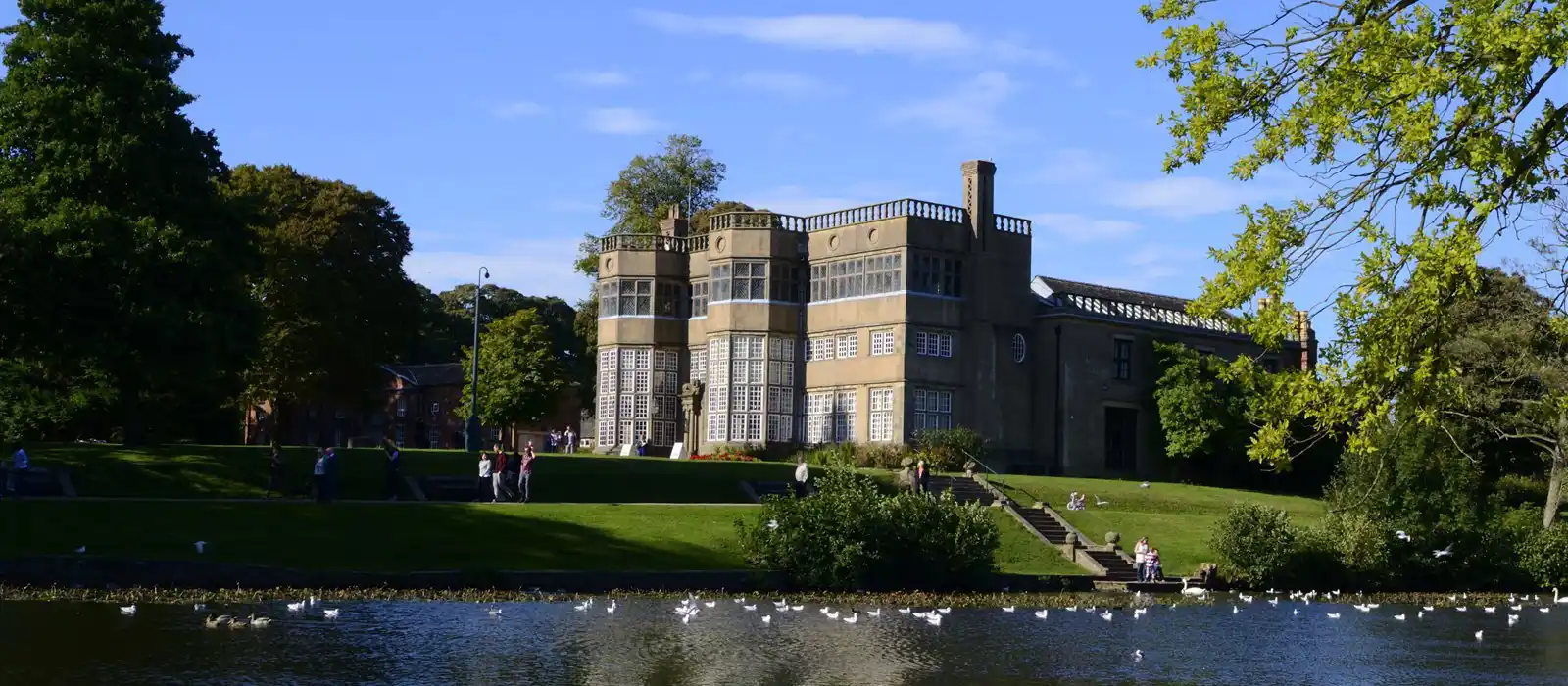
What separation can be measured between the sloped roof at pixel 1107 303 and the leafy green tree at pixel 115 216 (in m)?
33.9

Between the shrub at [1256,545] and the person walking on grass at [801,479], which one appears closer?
the shrub at [1256,545]

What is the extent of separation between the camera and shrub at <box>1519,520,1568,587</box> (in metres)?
48.0

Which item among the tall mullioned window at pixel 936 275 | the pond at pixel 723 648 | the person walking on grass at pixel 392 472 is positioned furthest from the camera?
the tall mullioned window at pixel 936 275

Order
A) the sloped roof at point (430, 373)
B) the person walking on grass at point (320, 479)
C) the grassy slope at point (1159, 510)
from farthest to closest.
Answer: the sloped roof at point (430, 373) < the grassy slope at point (1159, 510) < the person walking on grass at point (320, 479)

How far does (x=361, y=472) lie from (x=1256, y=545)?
25.1 m

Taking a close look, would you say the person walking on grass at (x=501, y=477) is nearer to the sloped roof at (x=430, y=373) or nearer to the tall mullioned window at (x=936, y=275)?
the tall mullioned window at (x=936, y=275)

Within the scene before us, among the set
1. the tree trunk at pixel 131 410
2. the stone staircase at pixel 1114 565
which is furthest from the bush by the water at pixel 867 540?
the tree trunk at pixel 131 410

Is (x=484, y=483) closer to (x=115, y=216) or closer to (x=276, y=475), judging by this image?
(x=276, y=475)

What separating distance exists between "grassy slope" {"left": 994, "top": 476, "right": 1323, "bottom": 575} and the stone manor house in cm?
667

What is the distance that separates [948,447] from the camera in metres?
62.9

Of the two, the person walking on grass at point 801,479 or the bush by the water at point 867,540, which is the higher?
the person walking on grass at point 801,479

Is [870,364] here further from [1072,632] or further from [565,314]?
[565,314]

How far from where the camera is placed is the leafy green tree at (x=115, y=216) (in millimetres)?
43938

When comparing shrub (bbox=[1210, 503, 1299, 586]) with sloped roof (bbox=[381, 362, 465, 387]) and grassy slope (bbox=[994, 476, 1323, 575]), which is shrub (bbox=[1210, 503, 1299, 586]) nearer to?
grassy slope (bbox=[994, 476, 1323, 575])
